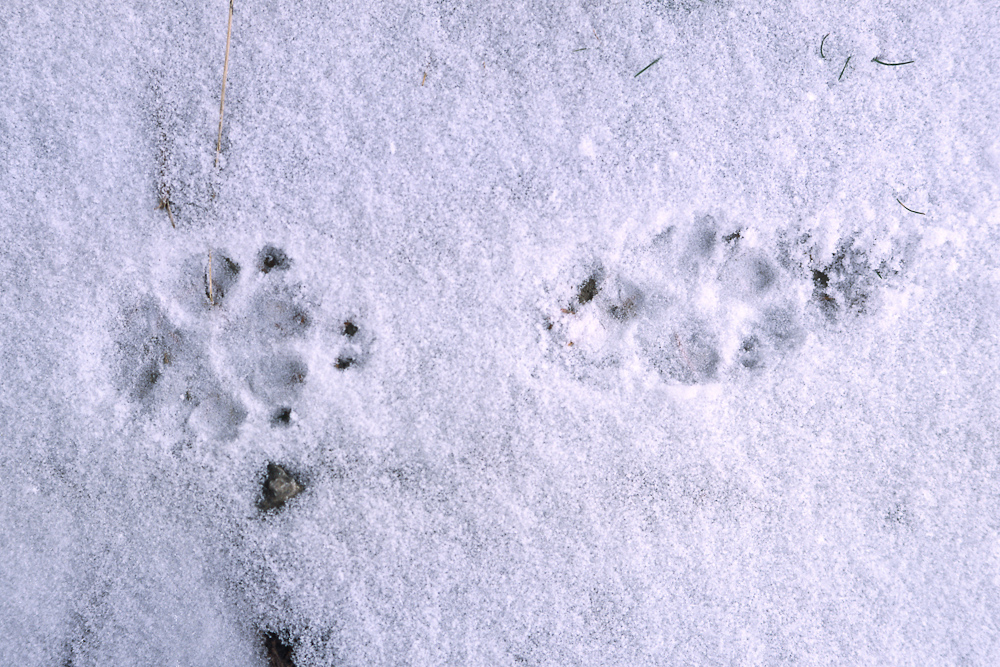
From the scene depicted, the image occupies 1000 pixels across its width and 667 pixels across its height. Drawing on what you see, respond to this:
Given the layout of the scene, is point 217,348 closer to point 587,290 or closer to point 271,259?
point 271,259

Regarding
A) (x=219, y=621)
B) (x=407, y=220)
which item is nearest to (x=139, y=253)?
(x=407, y=220)

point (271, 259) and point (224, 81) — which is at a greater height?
point (224, 81)

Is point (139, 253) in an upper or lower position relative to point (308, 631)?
upper

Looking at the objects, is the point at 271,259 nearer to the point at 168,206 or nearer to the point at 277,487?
the point at 168,206

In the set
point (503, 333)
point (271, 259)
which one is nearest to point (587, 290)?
point (503, 333)

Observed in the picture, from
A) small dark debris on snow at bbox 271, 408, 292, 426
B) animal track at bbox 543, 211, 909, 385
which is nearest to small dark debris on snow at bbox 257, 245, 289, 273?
small dark debris on snow at bbox 271, 408, 292, 426

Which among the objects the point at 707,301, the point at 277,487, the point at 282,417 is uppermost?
the point at 707,301

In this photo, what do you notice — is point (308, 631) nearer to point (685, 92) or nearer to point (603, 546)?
point (603, 546)
